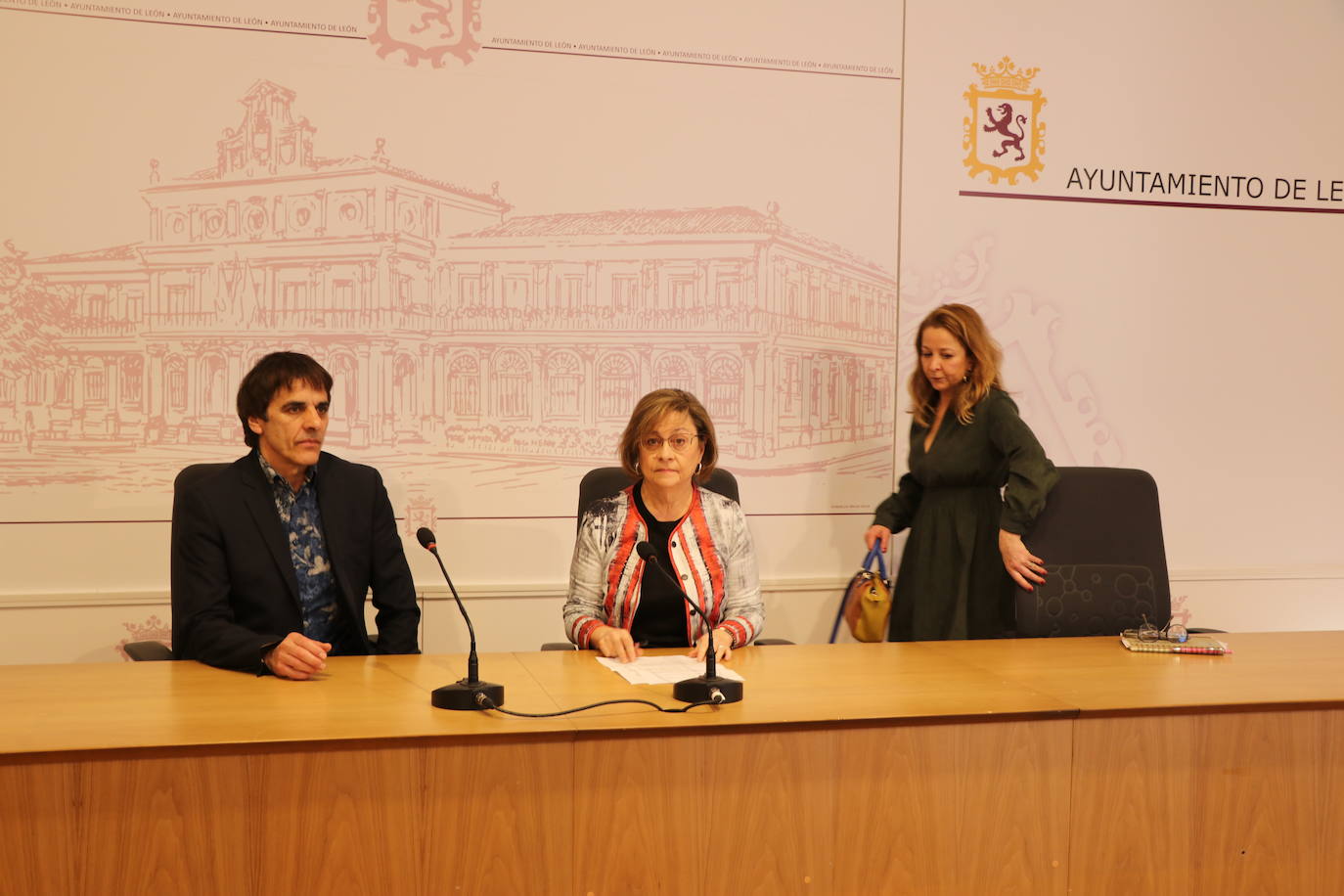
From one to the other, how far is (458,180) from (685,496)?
1.39m

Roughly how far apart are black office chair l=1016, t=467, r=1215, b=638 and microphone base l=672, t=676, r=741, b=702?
1.19 metres

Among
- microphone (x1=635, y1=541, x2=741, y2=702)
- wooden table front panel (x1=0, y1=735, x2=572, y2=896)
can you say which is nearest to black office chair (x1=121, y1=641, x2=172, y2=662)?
wooden table front panel (x1=0, y1=735, x2=572, y2=896)

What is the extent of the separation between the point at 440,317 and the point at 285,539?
3.79 ft

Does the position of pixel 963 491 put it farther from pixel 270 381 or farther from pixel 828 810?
pixel 270 381

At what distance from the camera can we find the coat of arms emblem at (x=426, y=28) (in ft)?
11.5

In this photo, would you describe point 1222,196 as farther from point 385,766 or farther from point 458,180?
A: point 385,766

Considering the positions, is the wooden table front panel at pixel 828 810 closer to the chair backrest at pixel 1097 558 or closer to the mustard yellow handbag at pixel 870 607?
the chair backrest at pixel 1097 558

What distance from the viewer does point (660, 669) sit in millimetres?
2400

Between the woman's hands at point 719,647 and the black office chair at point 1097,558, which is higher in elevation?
the black office chair at point 1097,558

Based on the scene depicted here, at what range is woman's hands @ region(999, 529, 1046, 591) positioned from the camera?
120 inches

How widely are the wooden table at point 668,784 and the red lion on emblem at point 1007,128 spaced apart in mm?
2119

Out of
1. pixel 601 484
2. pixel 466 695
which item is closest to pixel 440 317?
pixel 601 484

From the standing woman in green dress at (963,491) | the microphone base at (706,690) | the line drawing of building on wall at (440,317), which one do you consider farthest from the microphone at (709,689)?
the line drawing of building on wall at (440,317)

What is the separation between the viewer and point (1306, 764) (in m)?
2.21
